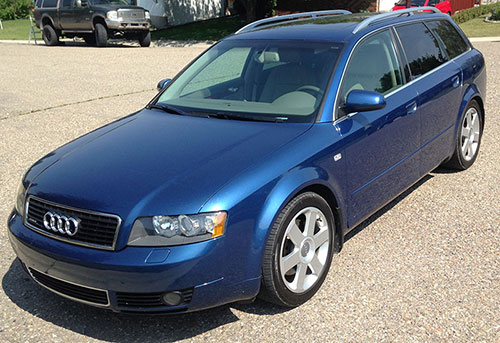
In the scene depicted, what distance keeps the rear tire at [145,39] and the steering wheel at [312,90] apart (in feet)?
60.5

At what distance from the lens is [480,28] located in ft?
78.7

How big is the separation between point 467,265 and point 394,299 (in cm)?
76

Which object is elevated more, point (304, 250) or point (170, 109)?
point (170, 109)

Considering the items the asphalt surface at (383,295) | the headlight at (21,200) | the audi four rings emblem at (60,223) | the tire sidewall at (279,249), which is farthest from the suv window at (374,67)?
the headlight at (21,200)

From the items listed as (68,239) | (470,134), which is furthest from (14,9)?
(68,239)

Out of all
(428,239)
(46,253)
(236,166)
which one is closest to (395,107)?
(428,239)

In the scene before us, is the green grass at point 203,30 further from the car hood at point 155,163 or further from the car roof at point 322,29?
the car hood at point 155,163

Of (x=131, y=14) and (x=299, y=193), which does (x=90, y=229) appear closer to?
(x=299, y=193)

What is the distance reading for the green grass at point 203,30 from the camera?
2392 cm

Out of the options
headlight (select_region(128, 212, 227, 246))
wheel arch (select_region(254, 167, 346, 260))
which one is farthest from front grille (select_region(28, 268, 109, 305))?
wheel arch (select_region(254, 167, 346, 260))

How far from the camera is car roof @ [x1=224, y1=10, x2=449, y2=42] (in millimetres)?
4453

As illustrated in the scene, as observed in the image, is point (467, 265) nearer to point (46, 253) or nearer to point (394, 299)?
point (394, 299)

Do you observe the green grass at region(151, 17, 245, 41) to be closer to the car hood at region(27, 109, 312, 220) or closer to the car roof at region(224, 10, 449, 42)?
the car roof at region(224, 10, 449, 42)

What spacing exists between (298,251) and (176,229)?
33.9 inches
